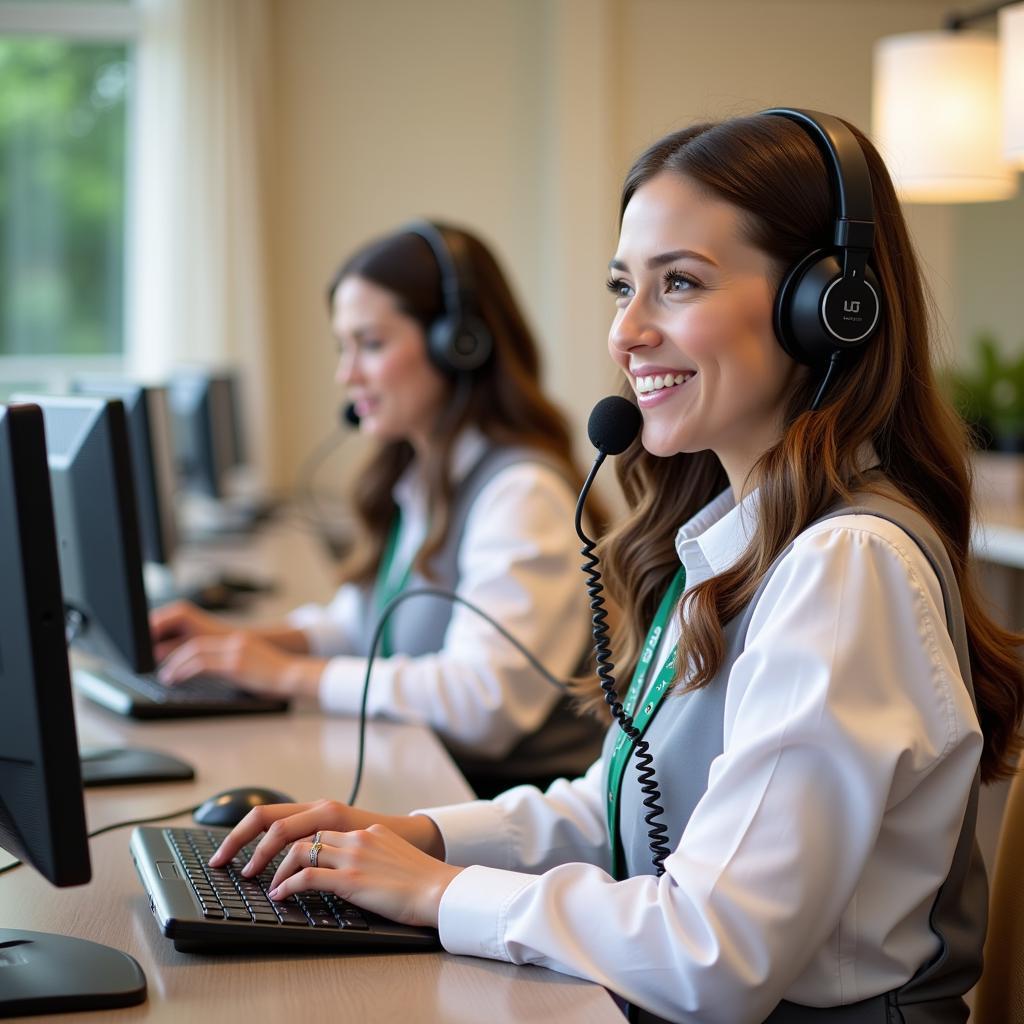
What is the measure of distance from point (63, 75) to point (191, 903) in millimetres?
4733

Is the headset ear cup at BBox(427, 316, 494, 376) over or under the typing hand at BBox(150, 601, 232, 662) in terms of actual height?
over

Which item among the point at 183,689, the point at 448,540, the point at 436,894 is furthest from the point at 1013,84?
the point at 436,894

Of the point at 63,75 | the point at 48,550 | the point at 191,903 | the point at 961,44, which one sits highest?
the point at 63,75

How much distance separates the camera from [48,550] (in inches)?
29.7

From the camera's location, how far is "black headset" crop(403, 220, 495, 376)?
6.23ft

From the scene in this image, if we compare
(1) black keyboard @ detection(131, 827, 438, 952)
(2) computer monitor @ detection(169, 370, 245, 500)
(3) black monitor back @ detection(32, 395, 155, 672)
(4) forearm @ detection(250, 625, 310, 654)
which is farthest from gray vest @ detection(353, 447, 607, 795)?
(2) computer monitor @ detection(169, 370, 245, 500)

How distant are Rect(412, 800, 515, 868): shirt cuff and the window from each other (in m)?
4.25

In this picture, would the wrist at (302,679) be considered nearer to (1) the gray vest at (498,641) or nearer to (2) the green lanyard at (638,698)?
(1) the gray vest at (498,641)

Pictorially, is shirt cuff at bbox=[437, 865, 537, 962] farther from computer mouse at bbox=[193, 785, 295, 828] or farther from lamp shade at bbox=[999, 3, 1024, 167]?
lamp shade at bbox=[999, 3, 1024, 167]

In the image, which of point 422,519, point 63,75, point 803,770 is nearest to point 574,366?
point 63,75

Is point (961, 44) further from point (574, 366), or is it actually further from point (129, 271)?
point (129, 271)

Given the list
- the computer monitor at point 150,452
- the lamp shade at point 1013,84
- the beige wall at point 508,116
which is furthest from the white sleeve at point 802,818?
the beige wall at point 508,116

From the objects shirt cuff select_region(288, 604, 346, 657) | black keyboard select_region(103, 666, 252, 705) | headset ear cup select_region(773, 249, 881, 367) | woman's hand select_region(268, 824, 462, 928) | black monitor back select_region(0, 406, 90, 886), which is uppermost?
headset ear cup select_region(773, 249, 881, 367)

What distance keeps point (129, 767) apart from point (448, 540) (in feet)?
2.08
